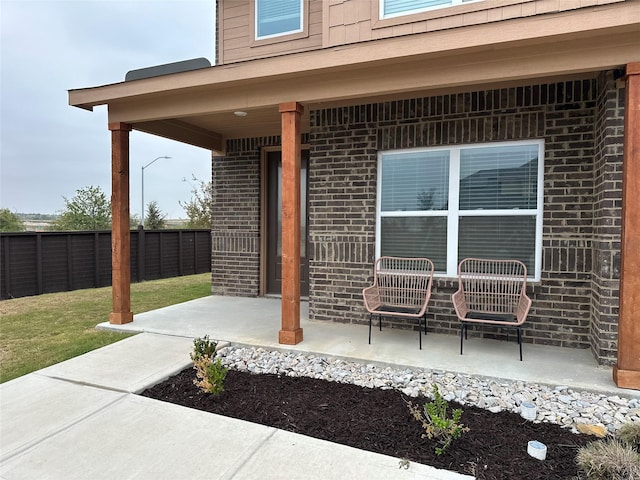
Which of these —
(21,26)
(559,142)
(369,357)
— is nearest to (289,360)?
(369,357)

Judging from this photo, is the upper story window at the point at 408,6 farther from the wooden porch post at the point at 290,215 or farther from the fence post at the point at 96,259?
the fence post at the point at 96,259

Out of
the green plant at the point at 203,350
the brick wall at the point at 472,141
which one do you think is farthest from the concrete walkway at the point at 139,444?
the brick wall at the point at 472,141

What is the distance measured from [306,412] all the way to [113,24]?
20.2 meters

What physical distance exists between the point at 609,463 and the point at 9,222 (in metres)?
→ 22.0

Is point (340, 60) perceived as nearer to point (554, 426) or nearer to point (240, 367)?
point (240, 367)

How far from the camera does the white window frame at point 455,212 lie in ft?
14.1

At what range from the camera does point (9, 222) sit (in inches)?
700

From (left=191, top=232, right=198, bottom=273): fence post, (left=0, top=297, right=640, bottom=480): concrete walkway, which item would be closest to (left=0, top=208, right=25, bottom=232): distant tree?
(left=191, top=232, right=198, bottom=273): fence post

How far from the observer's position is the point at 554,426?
2.63 m

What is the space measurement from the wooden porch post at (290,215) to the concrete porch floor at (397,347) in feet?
0.94

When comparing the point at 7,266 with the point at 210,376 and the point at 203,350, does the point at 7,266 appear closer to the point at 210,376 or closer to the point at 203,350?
the point at 203,350

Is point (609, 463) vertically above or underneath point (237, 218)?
underneath

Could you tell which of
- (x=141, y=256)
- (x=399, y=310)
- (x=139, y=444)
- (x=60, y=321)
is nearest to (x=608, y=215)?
(x=399, y=310)

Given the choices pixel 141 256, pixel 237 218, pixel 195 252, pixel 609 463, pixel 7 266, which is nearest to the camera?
pixel 609 463
